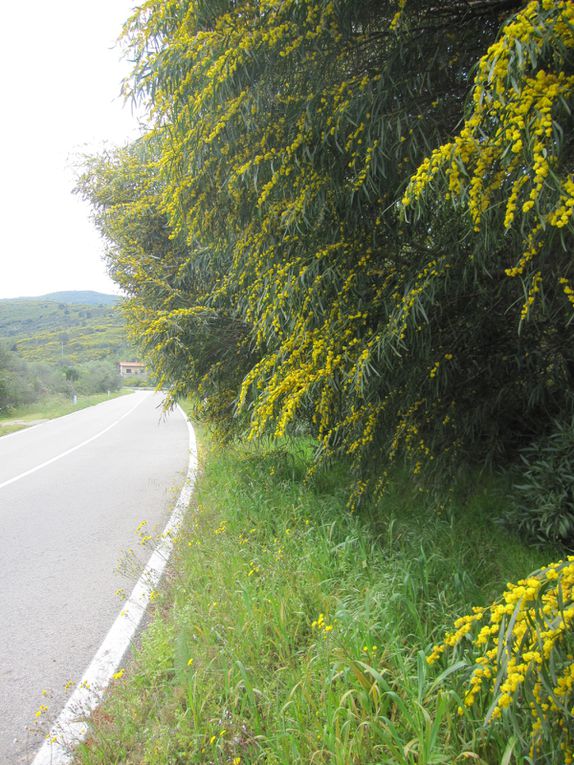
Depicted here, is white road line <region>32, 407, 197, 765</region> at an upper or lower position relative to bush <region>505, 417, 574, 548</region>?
lower

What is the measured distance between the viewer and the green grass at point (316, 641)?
2.06 m

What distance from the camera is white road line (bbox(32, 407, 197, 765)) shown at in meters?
2.48

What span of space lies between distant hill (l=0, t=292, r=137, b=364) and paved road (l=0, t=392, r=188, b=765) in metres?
64.4

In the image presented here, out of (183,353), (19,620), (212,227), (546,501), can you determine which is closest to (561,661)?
(546,501)

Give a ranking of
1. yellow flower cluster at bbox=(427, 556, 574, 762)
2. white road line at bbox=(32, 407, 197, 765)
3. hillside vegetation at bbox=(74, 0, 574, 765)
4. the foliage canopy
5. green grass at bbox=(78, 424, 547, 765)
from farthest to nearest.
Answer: the foliage canopy < white road line at bbox=(32, 407, 197, 765) < green grass at bbox=(78, 424, 547, 765) < hillside vegetation at bbox=(74, 0, 574, 765) < yellow flower cluster at bbox=(427, 556, 574, 762)

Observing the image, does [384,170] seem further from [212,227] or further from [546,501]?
[546,501]

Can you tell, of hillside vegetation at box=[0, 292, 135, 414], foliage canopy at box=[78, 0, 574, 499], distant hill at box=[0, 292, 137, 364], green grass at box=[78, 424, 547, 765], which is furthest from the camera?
distant hill at box=[0, 292, 137, 364]

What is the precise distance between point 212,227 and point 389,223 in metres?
1.14

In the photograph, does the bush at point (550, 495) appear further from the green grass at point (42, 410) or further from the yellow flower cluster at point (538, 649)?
the green grass at point (42, 410)

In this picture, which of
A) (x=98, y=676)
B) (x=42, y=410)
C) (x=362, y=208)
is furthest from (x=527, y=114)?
(x=42, y=410)

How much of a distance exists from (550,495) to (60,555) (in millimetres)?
4420

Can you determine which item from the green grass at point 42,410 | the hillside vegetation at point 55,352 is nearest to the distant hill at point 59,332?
the hillside vegetation at point 55,352

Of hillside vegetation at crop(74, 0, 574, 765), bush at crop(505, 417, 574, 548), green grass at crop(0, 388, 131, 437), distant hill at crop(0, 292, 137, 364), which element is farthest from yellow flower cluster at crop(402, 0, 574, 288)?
distant hill at crop(0, 292, 137, 364)

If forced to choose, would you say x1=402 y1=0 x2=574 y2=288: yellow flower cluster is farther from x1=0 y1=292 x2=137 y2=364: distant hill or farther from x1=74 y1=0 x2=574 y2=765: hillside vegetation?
x1=0 y1=292 x2=137 y2=364: distant hill
